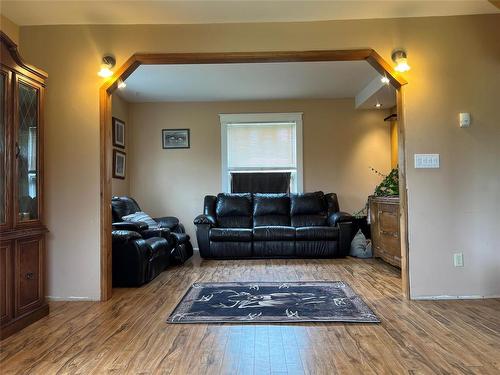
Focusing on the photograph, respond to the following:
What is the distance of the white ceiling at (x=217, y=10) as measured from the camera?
2869mm

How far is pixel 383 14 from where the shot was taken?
309 centimetres

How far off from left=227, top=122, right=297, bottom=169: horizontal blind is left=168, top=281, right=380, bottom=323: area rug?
2.94 meters

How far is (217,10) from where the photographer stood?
2.95 metres

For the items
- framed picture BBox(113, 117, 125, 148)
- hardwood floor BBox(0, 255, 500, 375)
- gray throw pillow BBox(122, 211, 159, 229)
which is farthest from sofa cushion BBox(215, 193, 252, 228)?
hardwood floor BBox(0, 255, 500, 375)

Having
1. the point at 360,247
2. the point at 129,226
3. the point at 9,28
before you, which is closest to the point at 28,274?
the point at 129,226

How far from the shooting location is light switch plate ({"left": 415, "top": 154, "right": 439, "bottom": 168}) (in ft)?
10.3

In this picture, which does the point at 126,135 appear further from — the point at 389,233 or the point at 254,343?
the point at 254,343

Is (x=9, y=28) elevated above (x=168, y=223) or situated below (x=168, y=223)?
above

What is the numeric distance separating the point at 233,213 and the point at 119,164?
6.48 ft

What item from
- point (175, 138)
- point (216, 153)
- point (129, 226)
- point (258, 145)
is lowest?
point (129, 226)

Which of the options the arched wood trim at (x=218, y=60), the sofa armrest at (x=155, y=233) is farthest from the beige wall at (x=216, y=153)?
the arched wood trim at (x=218, y=60)

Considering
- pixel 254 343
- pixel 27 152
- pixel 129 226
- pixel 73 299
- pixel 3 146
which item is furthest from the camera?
pixel 129 226

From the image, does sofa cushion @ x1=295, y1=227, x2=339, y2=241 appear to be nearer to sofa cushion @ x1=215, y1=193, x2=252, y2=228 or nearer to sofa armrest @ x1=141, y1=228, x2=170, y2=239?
sofa cushion @ x1=215, y1=193, x2=252, y2=228

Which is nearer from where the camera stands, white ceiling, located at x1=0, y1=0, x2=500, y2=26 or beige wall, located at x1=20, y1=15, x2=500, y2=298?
white ceiling, located at x1=0, y1=0, x2=500, y2=26
